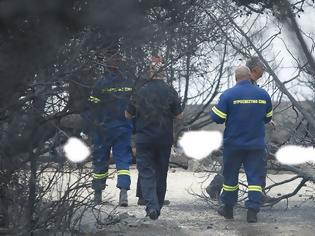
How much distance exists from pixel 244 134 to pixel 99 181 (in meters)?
1.92

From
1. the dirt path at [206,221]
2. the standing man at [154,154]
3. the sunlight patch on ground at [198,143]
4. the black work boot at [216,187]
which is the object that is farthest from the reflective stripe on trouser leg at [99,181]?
the sunlight patch on ground at [198,143]

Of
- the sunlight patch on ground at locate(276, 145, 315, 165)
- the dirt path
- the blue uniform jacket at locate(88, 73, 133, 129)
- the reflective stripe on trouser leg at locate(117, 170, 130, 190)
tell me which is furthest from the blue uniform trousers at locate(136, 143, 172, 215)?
the blue uniform jacket at locate(88, 73, 133, 129)

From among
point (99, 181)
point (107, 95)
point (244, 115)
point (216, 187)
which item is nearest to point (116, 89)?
point (107, 95)

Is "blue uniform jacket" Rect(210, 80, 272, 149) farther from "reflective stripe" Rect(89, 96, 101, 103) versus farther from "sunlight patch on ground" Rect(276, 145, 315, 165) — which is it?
"reflective stripe" Rect(89, 96, 101, 103)

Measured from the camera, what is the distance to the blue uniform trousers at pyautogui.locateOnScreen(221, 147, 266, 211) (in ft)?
26.1

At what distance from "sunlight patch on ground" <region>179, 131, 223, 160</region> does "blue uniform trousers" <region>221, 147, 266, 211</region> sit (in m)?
2.11

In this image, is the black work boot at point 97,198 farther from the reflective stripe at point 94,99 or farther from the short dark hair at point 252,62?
the short dark hair at point 252,62

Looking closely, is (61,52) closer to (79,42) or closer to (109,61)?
(79,42)

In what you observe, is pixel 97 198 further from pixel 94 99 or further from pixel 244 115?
pixel 244 115

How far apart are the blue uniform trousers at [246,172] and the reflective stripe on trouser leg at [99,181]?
1506mm

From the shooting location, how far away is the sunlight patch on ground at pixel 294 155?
8906 mm

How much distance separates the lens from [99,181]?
692cm

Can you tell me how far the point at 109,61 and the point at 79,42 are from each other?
409mm

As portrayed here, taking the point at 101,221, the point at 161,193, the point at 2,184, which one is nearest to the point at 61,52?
the point at 2,184
